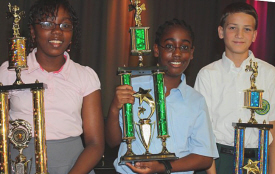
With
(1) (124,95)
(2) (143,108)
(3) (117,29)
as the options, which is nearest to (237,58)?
(2) (143,108)

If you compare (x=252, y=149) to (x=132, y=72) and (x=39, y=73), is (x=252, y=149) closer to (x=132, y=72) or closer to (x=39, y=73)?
(x=132, y=72)

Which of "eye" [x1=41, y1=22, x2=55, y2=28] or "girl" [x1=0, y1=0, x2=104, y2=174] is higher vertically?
"eye" [x1=41, y1=22, x2=55, y2=28]

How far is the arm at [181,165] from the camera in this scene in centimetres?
162

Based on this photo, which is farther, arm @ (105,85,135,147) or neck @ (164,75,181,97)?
neck @ (164,75,181,97)

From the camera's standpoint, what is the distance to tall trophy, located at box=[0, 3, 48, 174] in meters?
1.52

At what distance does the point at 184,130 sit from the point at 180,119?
0.06m

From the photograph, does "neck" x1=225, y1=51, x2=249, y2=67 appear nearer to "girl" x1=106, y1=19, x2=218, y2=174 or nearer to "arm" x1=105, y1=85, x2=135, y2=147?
"girl" x1=106, y1=19, x2=218, y2=174

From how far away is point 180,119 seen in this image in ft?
6.08

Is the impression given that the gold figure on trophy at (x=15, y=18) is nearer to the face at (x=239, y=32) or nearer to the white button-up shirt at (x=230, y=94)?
the white button-up shirt at (x=230, y=94)

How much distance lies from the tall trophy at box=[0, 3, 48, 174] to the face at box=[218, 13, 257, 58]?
1118 mm

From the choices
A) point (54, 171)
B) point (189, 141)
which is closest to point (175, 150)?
point (189, 141)

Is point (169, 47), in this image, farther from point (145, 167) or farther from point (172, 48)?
point (145, 167)

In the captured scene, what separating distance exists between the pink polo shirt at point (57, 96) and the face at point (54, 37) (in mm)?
88

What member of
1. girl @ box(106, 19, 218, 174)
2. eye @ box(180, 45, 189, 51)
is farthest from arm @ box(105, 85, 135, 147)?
eye @ box(180, 45, 189, 51)
